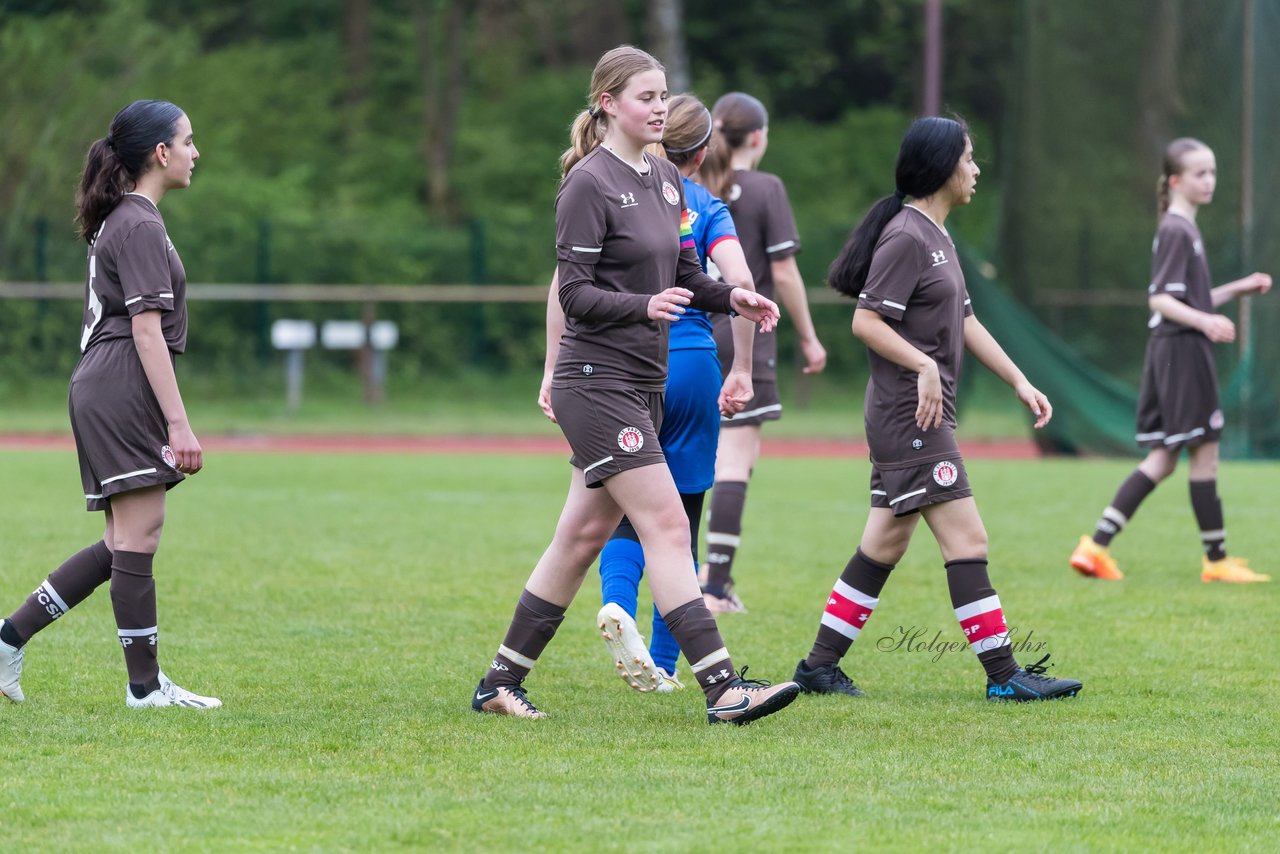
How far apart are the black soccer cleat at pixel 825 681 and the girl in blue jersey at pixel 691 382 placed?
418mm

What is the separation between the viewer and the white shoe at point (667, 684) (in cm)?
579

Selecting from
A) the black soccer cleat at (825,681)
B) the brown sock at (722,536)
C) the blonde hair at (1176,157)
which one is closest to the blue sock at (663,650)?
the black soccer cleat at (825,681)

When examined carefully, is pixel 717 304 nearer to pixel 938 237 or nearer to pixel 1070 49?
pixel 938 237

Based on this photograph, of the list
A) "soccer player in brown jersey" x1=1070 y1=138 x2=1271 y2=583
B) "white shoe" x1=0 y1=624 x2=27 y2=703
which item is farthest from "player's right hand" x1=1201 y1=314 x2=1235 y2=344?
"white shoe" x1=0 y1=624 x2=27 y2=703

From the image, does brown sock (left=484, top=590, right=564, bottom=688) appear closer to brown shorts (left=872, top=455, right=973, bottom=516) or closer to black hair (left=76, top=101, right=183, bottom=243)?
brown shorts (left=872, top=455, right=973, bottom=516)

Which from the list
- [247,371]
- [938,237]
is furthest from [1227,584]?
[247,371]

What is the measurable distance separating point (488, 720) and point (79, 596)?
1395mm

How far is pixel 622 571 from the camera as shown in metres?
5.65

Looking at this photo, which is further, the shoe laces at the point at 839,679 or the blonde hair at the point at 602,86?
the shoe laces at the point at 839,679

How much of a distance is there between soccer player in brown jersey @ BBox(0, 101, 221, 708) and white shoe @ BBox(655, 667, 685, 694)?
4.73 ft

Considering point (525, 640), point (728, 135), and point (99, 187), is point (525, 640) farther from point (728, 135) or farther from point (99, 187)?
point (728, 135)

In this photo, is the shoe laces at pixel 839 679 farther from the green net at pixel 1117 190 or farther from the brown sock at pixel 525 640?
the green net at pixel 1117 190

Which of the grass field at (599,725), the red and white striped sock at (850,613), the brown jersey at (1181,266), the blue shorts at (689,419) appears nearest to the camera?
the grass field at (599,725)

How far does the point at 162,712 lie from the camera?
5.27 m
